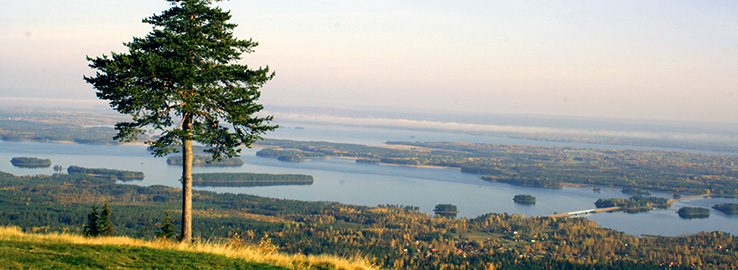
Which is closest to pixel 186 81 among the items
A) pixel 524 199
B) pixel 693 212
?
pixel 524 199

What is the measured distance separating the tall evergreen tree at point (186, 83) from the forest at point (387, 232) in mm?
30323

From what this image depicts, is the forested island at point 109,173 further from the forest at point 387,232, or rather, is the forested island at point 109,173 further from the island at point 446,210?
the island at point 446,210

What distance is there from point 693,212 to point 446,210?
55.5m

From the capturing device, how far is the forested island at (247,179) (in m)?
144

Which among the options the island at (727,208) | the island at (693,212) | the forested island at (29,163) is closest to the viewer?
the island at (693,212)

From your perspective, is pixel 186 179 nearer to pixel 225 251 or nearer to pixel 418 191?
pixel 225 251

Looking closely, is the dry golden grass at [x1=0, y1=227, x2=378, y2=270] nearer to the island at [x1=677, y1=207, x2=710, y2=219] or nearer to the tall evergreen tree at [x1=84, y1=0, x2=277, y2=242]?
the tall evergreen tree at [x1=84, y1=0, x2=277, y2=242]

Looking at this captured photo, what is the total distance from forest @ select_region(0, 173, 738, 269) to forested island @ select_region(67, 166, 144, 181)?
1039 inches

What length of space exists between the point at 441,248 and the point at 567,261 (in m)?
14.5

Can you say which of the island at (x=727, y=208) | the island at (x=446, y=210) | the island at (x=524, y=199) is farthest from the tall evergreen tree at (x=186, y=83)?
the island at (x=727, y=208)

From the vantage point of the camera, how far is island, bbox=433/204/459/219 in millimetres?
109062

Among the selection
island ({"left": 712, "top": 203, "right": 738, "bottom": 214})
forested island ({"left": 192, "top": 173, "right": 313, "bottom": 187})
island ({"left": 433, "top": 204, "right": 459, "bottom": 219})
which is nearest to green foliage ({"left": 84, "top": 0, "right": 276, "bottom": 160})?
island ({"left": 433, "top": 204, "right": 459, "bottom": 219})

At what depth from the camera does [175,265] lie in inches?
704

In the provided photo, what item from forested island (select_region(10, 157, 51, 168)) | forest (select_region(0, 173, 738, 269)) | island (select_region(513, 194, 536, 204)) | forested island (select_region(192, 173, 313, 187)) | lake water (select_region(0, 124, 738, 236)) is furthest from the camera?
forested island (select_region(10, 157, 51, 168))
